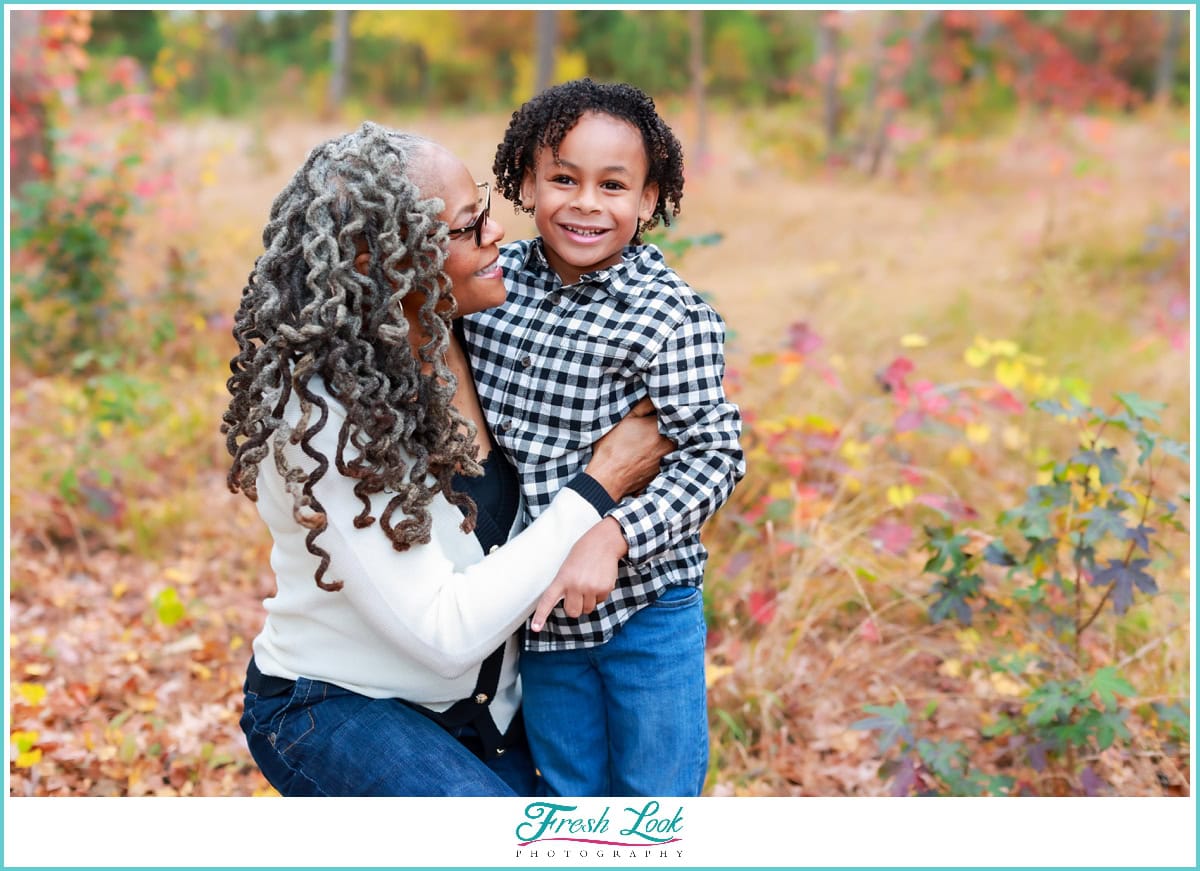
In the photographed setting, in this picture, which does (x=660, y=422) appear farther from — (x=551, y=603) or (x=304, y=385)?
(x=304, y=385)

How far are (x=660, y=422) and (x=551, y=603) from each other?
39cm

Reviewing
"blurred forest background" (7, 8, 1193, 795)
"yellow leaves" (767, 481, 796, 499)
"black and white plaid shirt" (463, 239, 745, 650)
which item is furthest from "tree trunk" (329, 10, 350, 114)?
"black and white plaid shirt" (463, 239, 745, 650)

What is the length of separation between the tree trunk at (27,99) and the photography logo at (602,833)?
241 inches

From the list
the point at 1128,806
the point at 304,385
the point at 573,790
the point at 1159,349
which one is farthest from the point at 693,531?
the point at 1159,349

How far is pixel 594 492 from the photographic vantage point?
6.41ft

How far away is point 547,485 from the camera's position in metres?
2.08

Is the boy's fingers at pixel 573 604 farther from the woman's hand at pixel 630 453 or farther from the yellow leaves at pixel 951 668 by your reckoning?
the yellow leaves at pixel 951 668

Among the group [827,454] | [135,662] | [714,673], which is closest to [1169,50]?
[827,454]

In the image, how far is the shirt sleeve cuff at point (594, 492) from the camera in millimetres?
1941

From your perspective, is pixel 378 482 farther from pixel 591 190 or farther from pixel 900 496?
pixel 900 496

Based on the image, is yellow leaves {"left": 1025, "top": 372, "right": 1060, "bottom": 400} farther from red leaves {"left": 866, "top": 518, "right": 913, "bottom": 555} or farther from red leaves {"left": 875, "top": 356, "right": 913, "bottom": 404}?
red leaves {"left": 866, "top": 518, "right": 913, "bottom": 555}

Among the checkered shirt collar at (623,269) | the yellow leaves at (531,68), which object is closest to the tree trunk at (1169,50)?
the yellow leaves at (531,68)

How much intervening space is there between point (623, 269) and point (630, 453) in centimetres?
37

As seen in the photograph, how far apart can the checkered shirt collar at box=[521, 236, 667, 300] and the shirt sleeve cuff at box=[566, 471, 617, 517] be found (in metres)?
0.37
